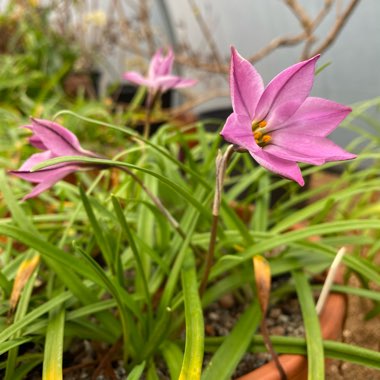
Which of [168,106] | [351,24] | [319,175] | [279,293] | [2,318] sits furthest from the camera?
[168,106]

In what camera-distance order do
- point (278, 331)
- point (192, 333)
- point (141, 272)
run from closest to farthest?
point (192, 333) → point (141, 272) → point (278, 331)

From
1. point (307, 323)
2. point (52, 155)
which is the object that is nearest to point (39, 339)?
point (52, 155)

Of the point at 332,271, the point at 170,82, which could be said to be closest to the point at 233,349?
the point at 332,271

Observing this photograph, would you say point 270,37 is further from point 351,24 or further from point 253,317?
point 253,317

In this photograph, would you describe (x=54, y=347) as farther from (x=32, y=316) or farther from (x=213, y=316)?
(x=213, y=316)

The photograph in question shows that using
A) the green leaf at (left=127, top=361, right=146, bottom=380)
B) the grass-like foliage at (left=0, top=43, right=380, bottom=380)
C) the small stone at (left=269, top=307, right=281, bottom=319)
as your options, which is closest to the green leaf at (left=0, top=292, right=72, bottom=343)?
the grass-like foliage at (left=0, top=43, right=380, bottom=380)

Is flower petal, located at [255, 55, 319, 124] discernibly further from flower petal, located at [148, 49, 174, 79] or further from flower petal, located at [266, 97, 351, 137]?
flower petal, located at [148, 49, 174, 79]

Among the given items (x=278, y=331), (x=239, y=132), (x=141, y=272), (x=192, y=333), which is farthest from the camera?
(x=278, y=331)
